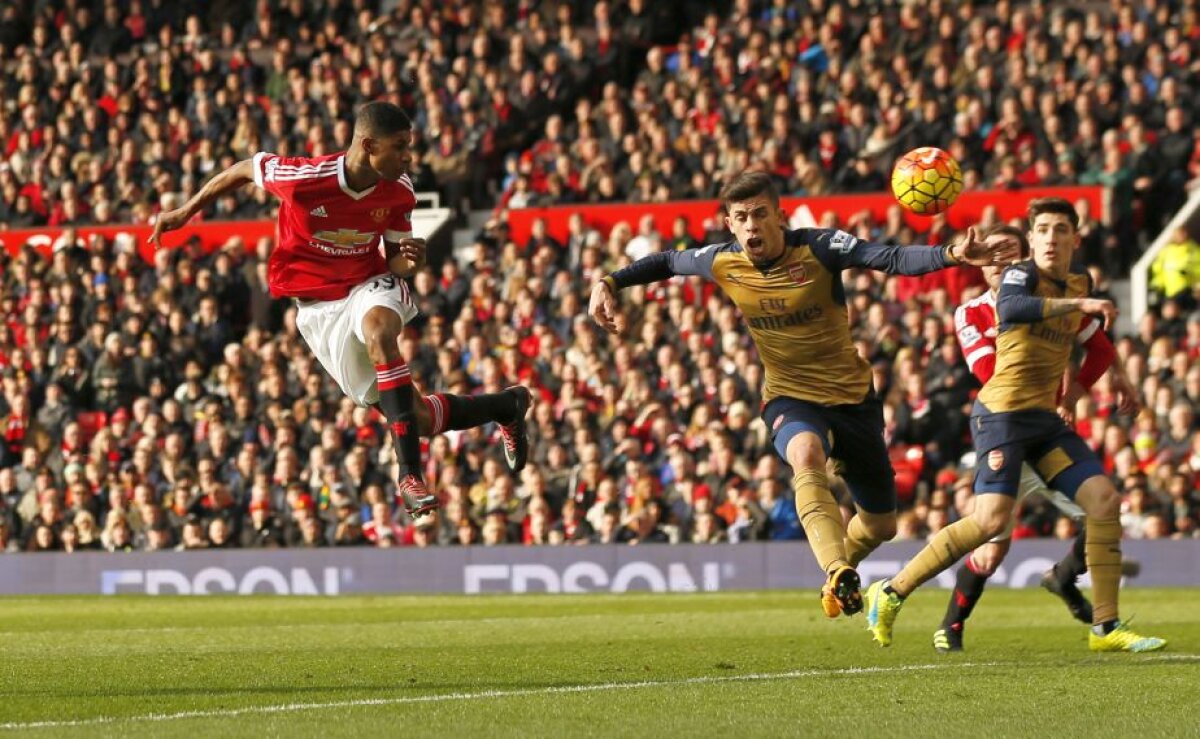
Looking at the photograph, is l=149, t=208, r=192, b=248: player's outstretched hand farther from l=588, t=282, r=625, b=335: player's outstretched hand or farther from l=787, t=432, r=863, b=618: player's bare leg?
l=787, t=432, r=863, b=618: player's bare leg

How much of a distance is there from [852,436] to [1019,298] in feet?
3.61

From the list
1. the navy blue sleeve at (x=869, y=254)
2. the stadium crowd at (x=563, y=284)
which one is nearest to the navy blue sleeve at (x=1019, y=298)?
the navy blue sleeve at (x=869, y=254)

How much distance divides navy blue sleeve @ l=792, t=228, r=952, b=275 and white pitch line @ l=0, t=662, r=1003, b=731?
1.81 meters

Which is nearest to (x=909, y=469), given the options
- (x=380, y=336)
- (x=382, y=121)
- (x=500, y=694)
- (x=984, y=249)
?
(x=380, y=336)

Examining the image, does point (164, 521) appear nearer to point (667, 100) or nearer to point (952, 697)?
point (667, 100)

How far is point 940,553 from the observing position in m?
9.88

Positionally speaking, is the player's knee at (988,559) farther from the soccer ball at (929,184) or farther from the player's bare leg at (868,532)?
the soccer ball at (929,184)

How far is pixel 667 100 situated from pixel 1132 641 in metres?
13.9

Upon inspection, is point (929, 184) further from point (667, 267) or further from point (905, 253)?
point (905, 253)

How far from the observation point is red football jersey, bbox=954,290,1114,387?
1025 centimetres

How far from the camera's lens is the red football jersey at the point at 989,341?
33.6ft

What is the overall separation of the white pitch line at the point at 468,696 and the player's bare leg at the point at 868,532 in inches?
38.1

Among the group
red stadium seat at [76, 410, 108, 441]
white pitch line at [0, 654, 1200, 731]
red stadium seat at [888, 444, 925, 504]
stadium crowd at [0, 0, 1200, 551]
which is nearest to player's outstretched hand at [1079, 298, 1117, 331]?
white pitch line at [0, 654, 1200, 731]

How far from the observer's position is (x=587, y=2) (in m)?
26.3
